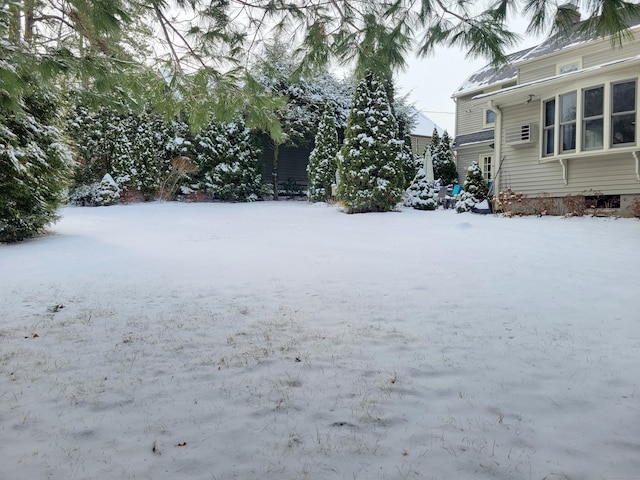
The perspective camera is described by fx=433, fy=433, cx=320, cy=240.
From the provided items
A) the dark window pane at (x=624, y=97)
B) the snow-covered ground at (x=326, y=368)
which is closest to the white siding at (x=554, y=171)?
the dark window pane at (x=624, y=97)

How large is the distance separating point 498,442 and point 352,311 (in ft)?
7.52

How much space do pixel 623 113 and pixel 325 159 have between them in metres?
9.85

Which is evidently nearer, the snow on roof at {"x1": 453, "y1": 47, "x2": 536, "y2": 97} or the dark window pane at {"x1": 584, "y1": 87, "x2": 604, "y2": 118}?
the dark window pane at {"x1": 584, "y1": 87, "x2": 604, "y2": 118}

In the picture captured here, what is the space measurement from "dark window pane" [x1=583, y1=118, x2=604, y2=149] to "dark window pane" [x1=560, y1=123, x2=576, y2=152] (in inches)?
14.0

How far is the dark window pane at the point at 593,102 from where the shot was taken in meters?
10.7

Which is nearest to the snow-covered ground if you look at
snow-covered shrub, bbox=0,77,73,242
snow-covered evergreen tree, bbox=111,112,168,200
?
snow-covered shrub, bbox=0,77,73,242

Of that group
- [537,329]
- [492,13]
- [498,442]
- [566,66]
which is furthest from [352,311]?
[566,66]

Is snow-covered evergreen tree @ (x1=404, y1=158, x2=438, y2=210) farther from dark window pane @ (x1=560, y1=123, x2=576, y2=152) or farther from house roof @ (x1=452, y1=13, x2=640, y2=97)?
→ dark window pane @ (x1=560, y1=123, x2=576, y2=152)

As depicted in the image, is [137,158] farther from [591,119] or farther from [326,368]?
[326,368]

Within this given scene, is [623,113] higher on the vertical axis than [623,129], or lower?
higher

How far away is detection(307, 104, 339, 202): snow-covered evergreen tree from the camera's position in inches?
679

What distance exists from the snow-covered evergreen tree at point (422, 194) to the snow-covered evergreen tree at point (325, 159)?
3819mm

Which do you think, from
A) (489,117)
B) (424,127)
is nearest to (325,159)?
(489,117)

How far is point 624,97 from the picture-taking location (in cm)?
1032
